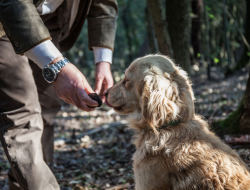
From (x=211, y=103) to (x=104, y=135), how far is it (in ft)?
10.1

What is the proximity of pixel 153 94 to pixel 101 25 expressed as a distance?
4.38ft

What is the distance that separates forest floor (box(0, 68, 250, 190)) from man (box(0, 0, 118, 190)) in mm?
1262

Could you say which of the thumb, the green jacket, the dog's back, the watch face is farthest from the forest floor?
the watch face

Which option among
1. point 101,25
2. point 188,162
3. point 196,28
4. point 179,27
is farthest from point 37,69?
point 196,28

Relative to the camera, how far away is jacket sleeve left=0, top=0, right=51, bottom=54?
2.13 m

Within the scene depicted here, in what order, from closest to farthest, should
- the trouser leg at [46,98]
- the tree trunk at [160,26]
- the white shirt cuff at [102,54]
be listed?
the white shirt cuff at [102,54] < the trouser leg at [46,98] < the tree trunk at [160,26]

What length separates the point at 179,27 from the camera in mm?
6738

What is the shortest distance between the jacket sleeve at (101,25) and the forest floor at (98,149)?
5.55ft

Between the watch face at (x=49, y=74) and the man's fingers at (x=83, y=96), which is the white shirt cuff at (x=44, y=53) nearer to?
the watch face at (x=49, y=74)

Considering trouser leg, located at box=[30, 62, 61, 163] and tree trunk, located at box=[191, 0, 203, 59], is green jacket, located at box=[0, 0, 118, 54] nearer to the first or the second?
trouser leg, located at box=[30, 62, 61, 163]

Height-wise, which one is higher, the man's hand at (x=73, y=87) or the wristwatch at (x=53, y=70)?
the wristwatch at (x=53, y=70)

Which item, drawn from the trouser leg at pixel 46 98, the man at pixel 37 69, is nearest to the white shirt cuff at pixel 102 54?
the man at pixel 37 69

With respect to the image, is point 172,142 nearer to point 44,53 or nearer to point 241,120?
point 44,53

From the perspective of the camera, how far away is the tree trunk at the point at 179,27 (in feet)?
21.5
